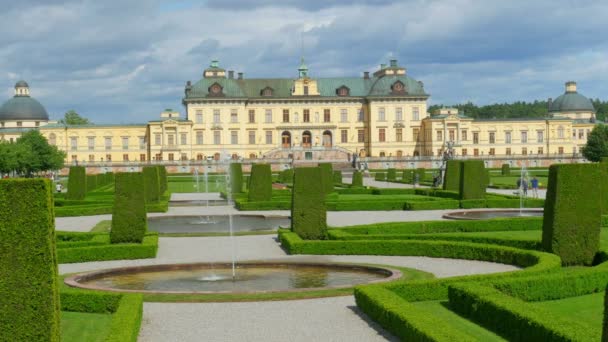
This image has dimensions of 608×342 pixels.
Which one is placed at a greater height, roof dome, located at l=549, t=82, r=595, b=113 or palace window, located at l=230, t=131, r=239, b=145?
roof dome, located at l=549, t=82, r=595, b=113

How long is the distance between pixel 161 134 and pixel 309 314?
212ft

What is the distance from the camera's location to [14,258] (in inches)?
260

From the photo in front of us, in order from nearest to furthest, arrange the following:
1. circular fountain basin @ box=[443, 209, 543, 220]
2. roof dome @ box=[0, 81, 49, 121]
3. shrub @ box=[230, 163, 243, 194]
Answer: circular fountain basin @ box=[443, 209, 543, 220] → shrub @ box=[230, 163, 243, 194] → roof dome @ box=[0, 81, 49, 121]

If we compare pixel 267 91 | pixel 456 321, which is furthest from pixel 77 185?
pixel 267 91

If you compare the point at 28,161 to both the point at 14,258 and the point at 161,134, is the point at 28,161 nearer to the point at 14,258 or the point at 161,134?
the point at 161,134

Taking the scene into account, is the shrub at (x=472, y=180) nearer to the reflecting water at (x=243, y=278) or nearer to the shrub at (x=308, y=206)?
the shrub at (x=308, y=206)

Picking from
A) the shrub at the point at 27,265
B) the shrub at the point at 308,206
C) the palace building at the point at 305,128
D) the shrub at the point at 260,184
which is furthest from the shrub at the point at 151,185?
the palace building at the point at 305,128

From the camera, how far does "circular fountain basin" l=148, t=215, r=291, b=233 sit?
2153 cm

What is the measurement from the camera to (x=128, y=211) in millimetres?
16953

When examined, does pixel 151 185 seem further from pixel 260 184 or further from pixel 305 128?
pixel 305 128

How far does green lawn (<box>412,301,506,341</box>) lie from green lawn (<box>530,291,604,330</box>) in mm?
843

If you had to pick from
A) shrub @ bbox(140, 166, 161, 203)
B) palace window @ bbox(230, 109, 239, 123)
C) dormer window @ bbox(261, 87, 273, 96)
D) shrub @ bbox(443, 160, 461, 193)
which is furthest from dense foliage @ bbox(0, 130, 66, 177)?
shrub @ bbox(443, 160, 461, 193)

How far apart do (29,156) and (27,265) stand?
54157mm

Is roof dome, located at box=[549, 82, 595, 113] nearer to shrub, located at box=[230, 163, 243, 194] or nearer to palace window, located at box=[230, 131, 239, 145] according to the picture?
palace window, located at box=[230, 131, 239, 145]
